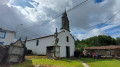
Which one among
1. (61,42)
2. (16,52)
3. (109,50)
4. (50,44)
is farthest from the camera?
(109,50)

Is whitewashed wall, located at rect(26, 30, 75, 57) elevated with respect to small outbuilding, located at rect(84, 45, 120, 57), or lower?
elevated

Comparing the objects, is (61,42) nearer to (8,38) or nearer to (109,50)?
(8,38)

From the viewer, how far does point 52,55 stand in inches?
599

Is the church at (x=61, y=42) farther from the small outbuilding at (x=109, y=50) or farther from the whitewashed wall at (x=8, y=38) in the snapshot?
the small outbuilding at (x=109, y=50)

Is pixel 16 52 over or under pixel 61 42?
under

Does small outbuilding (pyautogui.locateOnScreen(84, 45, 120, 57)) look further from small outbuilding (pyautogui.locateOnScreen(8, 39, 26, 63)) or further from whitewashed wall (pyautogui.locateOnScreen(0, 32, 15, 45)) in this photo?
whitewashed wall (pyautogui.locateOnScreen(0, 32, 15, 45))

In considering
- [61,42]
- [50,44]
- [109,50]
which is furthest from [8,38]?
[109,50]

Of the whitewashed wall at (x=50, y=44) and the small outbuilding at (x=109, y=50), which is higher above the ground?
the whitewashed wall at (x=50, y=44)

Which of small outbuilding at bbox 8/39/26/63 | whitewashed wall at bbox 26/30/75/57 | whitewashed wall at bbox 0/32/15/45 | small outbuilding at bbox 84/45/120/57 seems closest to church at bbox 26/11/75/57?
whitewashed wall at bbox 26/30/75/57

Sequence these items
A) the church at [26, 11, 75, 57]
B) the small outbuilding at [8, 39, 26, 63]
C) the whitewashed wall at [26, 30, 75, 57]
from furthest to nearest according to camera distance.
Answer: the church at [26, 11, 75, 57]
the whitewashed wall at [26, 30, 75, 57]
the small outbuilding at [8, 39, 26, 63]

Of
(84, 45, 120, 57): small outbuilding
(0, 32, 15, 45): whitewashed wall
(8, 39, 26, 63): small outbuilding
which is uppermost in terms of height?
(0, 32, 15, 45): whitewashed wall

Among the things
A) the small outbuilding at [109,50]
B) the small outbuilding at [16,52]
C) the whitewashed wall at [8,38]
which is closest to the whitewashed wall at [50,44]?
the whitewashed wall at [8,38]

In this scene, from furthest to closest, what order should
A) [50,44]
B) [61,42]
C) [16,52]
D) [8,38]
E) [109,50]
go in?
[109,50], [61,42], [50,44], [8,38], [16,52]

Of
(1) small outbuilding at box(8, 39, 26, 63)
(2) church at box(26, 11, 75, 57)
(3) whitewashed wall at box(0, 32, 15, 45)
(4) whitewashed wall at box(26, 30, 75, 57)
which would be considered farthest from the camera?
(2) church at box(26, 11, 75, 57)
